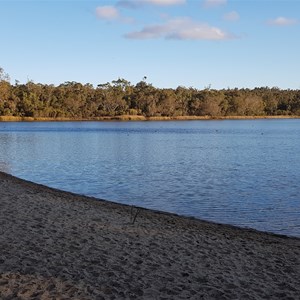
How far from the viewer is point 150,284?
23.4ft

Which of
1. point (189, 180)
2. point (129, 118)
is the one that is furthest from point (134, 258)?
point (129, 118)

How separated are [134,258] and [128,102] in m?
148

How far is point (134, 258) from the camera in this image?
28.2ft

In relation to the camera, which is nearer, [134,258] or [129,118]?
[134,258]

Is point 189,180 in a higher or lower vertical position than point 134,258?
lower

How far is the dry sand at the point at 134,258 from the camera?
6.84m

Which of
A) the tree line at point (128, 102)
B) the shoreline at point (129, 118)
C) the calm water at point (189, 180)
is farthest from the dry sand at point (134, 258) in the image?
the shoreline at point (129, 118)

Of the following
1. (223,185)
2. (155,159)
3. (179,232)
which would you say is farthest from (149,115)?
(179,232)

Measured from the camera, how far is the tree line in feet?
444

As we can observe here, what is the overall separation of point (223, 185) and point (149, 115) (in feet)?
439

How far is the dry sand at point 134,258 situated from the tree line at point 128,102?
367ft

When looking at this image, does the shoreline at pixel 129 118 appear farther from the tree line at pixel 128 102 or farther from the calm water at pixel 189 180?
the calm water at pixel 189 180

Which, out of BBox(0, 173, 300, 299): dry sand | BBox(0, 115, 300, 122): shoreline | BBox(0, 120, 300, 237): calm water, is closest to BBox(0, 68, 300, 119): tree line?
BBox(0, 115, 300, 122): shoreline

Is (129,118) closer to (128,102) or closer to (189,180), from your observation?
(128,102)
